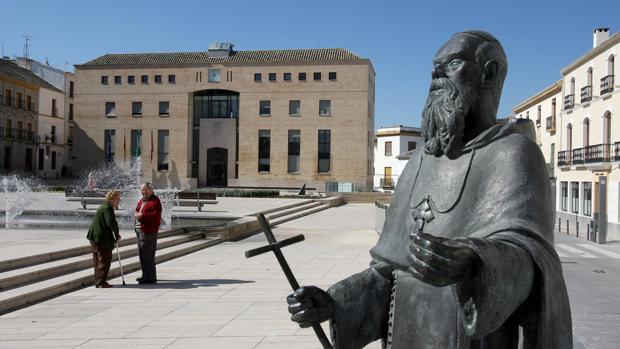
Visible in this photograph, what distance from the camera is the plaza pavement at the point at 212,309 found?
6069mm

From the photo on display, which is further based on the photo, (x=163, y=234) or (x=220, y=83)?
(x=220, y=83)

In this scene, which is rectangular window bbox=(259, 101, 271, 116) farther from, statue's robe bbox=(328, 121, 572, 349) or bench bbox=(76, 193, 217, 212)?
statue's robe bbox=(328, 121, 572, 349)

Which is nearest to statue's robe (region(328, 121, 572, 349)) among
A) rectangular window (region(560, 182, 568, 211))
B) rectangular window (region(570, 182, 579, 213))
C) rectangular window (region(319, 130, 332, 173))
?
rectangular window (region(570, 182, 579, 213))

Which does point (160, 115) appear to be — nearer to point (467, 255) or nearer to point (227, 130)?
point (227, 130)

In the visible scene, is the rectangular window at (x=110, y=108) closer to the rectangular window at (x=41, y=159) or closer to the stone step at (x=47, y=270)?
the rectangular window at (x=41, y=159)

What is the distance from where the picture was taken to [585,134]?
98.9 feet

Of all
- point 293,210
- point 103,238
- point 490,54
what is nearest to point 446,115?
point 490,54

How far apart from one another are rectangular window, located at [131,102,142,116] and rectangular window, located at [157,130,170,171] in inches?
107

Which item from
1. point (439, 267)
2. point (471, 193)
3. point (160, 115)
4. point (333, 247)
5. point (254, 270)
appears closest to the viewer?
point (439, 267)

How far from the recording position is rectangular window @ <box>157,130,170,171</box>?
181 feet

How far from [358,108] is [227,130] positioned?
13060mm

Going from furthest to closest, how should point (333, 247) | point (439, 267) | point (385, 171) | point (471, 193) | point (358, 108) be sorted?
1. point (385, 171)
2. point (358, 108)
3. point (333, 247)
4. point (471, 193)
5. point (439, 267)

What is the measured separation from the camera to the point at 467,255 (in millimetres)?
1306

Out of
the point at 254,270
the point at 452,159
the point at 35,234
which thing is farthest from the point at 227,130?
the point at 452,159
